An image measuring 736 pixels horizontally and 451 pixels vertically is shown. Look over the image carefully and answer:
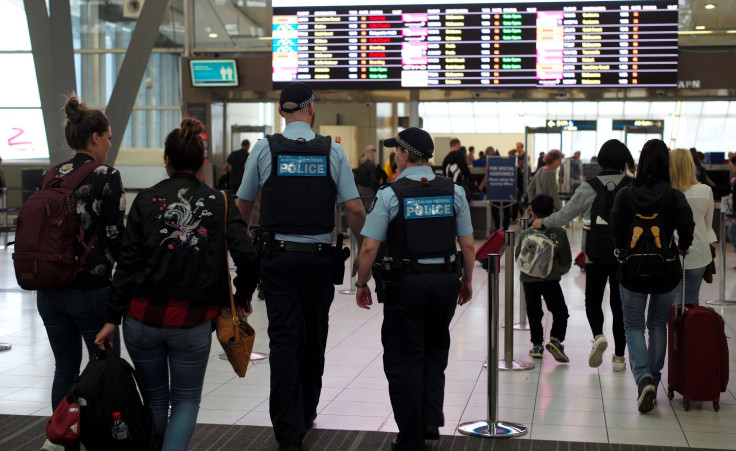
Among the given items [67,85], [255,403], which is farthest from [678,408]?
[67,85]

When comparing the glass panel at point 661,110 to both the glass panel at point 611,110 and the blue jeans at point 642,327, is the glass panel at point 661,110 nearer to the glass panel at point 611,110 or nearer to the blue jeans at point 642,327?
the glass panel at point 611,110

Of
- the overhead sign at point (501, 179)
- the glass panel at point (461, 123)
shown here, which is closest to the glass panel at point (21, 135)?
the overhead sign at point (501, 179)

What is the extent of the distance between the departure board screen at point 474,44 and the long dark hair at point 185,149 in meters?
9.95

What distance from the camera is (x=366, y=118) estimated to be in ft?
76.1

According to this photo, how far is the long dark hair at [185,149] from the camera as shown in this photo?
3400 millimetres

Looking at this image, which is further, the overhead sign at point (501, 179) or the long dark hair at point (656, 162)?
the overhead sign at point (501, 179)

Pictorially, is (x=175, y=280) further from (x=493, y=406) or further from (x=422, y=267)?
(x=493, y=406)

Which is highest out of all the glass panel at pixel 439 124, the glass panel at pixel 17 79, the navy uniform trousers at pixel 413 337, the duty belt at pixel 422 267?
the glass panel at pixel 17 79

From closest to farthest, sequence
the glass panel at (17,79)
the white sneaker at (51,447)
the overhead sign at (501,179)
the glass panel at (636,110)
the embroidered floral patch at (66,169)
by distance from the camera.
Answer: the white sneaker at (51,447) < the embroidered floral patch at (66,169) < the overhead sign at (501,179) < the glass panel at (17,79) < the glass panel at (636,110)

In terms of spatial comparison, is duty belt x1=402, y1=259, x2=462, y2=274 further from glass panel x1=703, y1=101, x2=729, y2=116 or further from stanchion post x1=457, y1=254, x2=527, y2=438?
glass panel x1=703, y1=101, x2=729, y2=116

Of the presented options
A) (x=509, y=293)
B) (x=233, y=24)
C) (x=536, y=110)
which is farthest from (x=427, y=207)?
(x=536, y=110)

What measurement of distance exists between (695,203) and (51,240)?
370cm

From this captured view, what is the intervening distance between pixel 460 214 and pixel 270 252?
2.95 feet

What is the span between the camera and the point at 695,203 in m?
5.43
